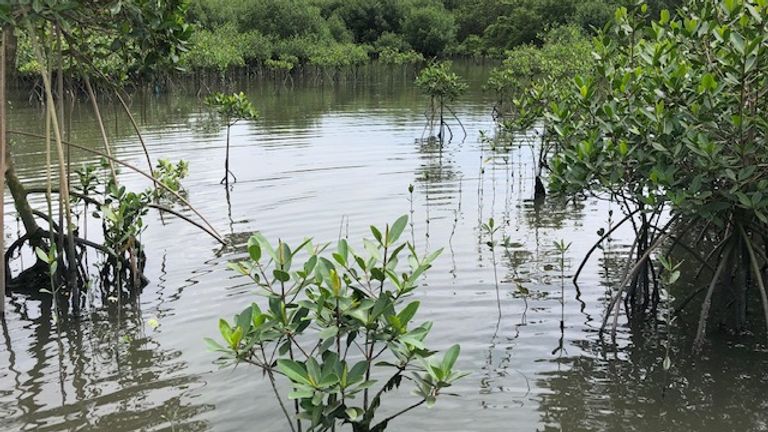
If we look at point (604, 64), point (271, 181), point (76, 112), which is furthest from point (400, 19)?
point (604, 64)

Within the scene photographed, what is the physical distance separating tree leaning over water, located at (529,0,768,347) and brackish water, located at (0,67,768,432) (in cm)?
49

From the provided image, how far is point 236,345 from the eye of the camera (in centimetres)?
290

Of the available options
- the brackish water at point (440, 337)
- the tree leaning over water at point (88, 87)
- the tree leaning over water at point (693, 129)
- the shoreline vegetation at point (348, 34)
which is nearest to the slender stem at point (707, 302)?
the tree leaning over water at point (693, 129)

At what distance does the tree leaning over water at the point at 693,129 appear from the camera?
14.6ft

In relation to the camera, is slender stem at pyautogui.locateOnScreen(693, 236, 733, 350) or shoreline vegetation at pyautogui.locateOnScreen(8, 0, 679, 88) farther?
shoreline vegetation at pyautogui.locateOnScreen(8, 0, 679, 88)

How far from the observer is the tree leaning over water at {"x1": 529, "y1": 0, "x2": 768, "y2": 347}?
4.46 meters

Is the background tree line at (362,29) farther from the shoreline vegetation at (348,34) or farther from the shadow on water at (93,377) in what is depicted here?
the shadow on water at (93,377)

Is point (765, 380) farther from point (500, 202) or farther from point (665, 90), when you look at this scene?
point (500, 202)

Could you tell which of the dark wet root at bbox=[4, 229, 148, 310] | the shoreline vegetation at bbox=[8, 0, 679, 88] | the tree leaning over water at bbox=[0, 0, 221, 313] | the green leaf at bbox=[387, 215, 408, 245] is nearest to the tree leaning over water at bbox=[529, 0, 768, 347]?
the green leaf at bbox=[387, 215, 408, 245]

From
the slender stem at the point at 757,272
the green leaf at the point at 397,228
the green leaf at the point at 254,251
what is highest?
the green leaf at the point at 397,228

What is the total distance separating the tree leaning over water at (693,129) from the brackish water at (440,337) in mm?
487

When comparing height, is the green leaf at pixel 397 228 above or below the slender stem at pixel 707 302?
above

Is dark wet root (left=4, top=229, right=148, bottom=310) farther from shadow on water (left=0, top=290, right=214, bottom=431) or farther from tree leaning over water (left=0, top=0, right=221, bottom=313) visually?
shadow on water (left=0, top=290, right=214, bottom=431)

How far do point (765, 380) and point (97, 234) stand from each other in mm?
7436
